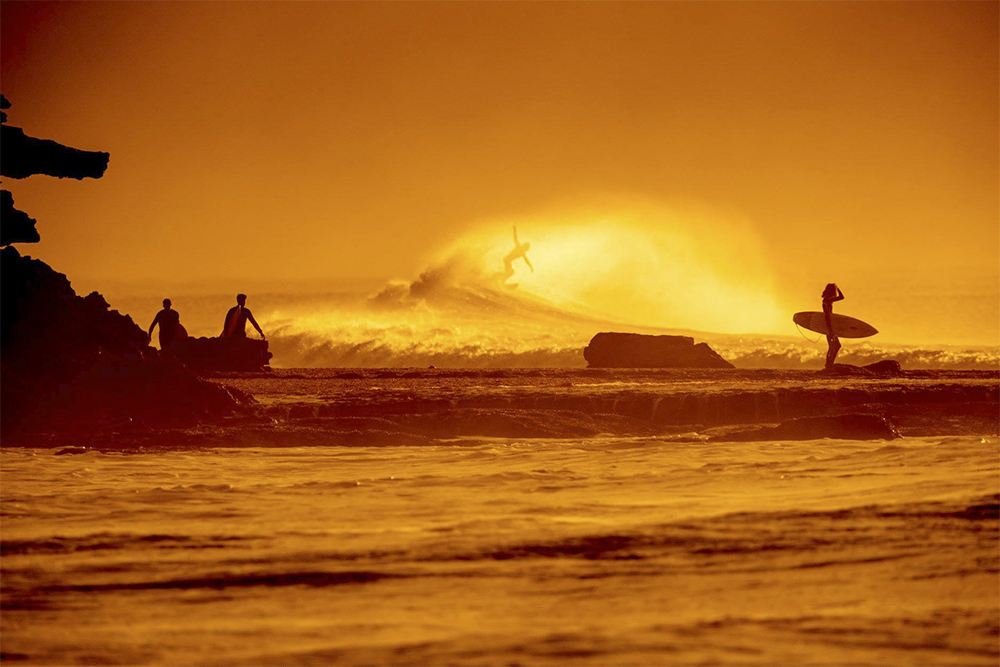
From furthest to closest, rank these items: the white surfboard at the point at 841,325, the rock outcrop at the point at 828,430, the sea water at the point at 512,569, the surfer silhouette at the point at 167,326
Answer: the white surfboard at the point at 841,325 < the surfer silhouette at the point at 167,326 < the rock outcrop at the point at 828,430 < the sea water at the point at 512,569

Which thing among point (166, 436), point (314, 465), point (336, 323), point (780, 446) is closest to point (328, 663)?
point (314, 465)

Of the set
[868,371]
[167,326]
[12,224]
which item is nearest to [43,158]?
[12,224]

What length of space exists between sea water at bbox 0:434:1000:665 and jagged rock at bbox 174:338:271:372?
1193cm

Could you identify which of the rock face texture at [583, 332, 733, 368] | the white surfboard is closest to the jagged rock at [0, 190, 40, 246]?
the rock face texture at [583, 332, 733, 368]

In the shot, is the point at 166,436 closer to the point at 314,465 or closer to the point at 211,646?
the point at 314,465

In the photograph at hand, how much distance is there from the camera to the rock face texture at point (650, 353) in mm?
21203

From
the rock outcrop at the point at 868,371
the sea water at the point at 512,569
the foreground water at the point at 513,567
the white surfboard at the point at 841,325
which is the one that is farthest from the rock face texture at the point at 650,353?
the sea water at the point at 512,569

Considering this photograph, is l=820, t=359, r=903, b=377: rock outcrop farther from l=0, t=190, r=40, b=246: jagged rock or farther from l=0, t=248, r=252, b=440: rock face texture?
l=0, t=190, r=40, b=246: jagged rock

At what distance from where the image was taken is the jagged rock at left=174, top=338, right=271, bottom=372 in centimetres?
1958

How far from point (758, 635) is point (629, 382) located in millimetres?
11193

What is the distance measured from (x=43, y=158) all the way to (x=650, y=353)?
1143 centimetres

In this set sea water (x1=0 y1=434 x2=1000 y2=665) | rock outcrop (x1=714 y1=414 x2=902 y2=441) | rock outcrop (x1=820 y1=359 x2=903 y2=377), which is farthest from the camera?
rock outcrop (x1=820 y1=359 x2=903 y2=377)

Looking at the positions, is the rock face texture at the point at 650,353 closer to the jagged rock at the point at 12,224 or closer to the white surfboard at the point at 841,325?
the white surfboard at the point at 841,325

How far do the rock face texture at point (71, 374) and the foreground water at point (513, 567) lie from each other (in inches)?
140
